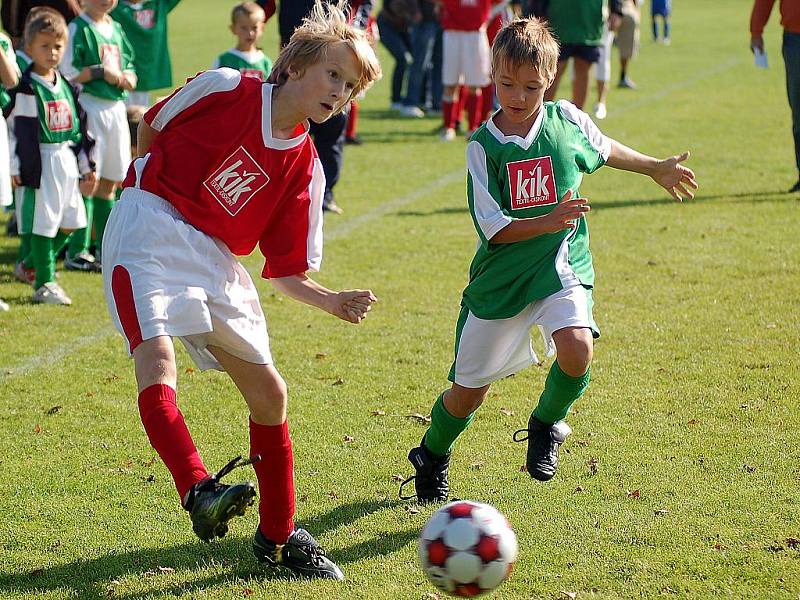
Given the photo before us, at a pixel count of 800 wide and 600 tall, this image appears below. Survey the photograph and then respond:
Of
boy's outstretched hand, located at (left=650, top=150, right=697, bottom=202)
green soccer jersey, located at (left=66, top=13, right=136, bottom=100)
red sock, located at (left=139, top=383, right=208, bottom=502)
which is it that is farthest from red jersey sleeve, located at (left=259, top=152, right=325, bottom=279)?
green soccer jersey, located at (left=66, top=13, right=136, bottom=100)

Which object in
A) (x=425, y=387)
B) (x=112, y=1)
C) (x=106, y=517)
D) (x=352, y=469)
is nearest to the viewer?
(x=106, y=517)

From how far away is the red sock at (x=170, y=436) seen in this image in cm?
335

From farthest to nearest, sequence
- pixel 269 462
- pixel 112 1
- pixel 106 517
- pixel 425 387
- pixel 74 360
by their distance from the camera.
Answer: pixel 112 1 → pixel 74 360 → pixel 425 387 → pixel 106 517 → pixel 269 462

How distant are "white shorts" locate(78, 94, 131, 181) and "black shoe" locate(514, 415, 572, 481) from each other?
463 cm

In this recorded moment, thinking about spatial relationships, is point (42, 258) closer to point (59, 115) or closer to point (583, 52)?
point (59, 115)

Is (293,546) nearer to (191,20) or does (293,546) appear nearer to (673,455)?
(673,455)

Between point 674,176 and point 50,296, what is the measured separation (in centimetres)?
439

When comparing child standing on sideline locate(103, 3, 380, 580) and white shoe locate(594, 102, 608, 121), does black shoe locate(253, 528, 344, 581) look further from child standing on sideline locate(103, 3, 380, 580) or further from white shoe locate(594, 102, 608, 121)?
white shoe locate(594, 102, 608, 121)

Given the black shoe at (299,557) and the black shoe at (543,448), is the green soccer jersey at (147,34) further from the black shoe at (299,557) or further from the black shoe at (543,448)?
the black shoe at (299,557)

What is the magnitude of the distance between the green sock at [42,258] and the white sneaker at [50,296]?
40 mm

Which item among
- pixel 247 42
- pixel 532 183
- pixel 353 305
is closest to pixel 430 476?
pixel 353 305

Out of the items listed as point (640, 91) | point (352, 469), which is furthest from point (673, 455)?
point (640, 91)

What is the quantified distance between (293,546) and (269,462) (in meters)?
0.29

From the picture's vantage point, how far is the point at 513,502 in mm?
4332
